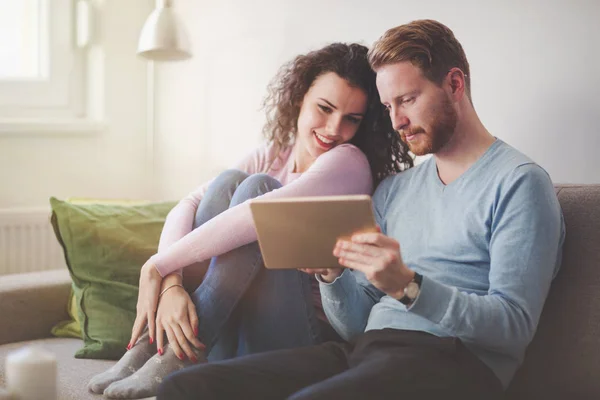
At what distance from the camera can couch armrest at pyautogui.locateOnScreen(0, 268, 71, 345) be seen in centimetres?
183

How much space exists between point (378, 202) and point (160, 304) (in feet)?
1.56

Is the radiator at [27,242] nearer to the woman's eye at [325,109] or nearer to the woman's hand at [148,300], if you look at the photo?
the woman's hand at [148,300]

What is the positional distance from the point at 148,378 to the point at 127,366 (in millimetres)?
104

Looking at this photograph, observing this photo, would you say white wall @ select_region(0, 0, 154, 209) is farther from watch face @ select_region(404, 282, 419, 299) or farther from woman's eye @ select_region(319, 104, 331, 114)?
watch face @ select_region(404, 282, 419, 299)

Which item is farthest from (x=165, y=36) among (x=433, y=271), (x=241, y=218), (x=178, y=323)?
(x=433, y=271)

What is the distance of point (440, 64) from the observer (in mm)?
1297

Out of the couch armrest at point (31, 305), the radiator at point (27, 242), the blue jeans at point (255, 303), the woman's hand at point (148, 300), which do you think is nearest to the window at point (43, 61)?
the radiator at point (27, 242)

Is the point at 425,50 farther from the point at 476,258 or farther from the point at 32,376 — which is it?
the point at 32,376

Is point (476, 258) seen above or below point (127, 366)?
above

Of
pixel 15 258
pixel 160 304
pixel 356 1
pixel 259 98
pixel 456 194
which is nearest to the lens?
pixel 456 194

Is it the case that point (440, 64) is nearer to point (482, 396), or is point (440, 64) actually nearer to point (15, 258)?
point (482, 396)

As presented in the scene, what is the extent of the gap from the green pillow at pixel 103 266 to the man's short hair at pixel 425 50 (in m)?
0.81

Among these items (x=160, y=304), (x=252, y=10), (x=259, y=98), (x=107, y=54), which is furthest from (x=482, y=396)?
(x=107, y=54)

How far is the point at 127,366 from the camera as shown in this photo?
4.70 ft
